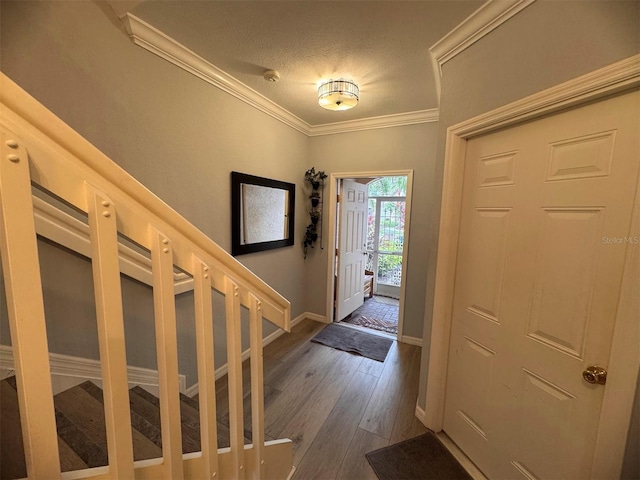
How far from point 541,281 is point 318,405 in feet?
5.55

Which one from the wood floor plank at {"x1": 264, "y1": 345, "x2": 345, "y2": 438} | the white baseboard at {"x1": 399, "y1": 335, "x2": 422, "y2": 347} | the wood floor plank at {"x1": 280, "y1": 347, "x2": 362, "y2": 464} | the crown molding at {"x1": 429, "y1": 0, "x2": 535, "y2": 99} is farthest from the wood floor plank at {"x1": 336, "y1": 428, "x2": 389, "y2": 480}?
the crown molding at {"x1": 429, "y1": 0, "x2": 535, "y2": 99}

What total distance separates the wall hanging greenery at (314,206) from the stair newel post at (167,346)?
267 cm

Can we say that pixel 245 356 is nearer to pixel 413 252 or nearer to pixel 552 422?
pixel 413 252

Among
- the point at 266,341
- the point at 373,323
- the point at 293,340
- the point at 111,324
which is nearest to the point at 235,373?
the point at 111,324

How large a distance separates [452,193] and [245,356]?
2289 millimetres

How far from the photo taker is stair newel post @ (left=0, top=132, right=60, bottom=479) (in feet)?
1.46

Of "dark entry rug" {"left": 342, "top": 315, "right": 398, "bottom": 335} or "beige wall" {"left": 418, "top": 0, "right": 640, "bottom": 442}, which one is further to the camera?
"dark entry rug" {"left": 342, "top": 315, "right": 398, "bottom": 335}

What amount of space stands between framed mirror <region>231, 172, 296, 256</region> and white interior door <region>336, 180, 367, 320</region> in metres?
0.70

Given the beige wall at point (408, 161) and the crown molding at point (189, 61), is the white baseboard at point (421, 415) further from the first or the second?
the crown molding at point (189, 61)

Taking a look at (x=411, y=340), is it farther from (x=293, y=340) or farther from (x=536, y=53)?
(x=536, y=53)

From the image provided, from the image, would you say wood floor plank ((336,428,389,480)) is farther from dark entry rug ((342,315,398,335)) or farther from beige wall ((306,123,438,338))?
dark entry rug ((342,315,398,335))

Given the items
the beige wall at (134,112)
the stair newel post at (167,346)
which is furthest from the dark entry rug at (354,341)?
the stair newel post at (167,346)

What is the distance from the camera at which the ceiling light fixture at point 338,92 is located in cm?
204

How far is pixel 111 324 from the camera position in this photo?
583 mm
